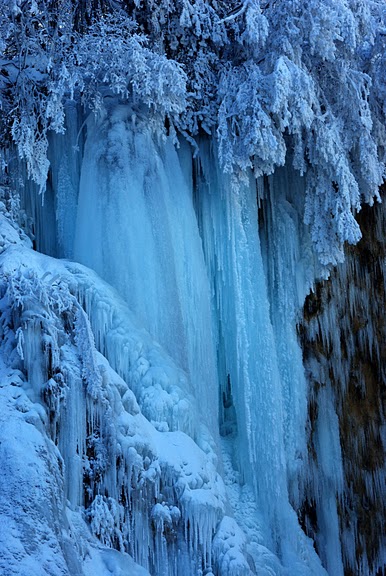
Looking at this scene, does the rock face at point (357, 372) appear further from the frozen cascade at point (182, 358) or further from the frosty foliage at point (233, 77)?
the frosty foliage at point (233, 77)

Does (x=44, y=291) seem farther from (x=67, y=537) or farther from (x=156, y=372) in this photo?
(x=67, y=537)

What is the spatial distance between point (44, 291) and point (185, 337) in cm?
191

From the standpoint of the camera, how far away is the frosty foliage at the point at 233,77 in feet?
23.3

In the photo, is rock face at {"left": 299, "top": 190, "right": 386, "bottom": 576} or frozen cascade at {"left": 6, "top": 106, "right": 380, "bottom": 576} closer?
frozen cascade at {"left": 6, "top": 106, "right": 380, "bottom": 576}

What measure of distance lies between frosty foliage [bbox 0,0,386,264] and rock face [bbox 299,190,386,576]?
1.15m

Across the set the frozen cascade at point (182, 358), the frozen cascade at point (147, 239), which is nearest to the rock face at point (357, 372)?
the frozen cascade at point (182, 358)

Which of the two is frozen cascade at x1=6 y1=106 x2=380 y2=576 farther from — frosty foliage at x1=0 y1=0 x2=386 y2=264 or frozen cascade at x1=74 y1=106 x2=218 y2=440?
frosty foliage at x1=0 y1=0 x2=386 y2=264

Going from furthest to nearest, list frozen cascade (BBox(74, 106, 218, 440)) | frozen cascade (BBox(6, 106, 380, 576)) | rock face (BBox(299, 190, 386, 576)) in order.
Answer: rock face (BBox(299, 190, 386, 576))
frozen cascade (BBox(74, 106, 218, 440))
frozen cascade (BBox(6, 106, 380, 576))

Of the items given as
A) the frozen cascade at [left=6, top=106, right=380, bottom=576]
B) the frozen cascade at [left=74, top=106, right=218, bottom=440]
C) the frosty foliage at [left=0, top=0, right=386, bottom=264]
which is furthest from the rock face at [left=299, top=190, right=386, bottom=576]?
the frozen cascade at [left=74, top=106, right=218, bottom=440]

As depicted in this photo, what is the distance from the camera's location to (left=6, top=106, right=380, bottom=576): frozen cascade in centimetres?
564

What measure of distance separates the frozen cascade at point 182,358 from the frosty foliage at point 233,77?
453mm

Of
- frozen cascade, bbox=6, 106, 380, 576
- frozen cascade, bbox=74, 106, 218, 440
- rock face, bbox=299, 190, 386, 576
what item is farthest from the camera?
rock face, bbox=299, 190, 386, 576

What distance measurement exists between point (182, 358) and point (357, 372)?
126 inches

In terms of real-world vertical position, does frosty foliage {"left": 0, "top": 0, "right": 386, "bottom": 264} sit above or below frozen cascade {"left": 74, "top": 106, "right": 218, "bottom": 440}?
above
